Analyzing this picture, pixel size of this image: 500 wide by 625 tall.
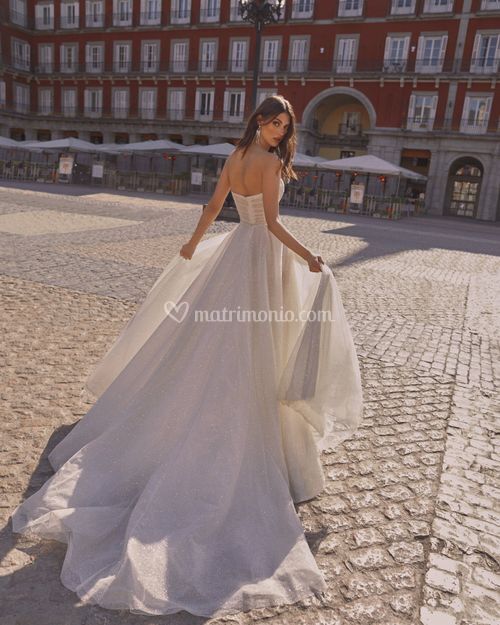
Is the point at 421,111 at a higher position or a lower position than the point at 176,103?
lower

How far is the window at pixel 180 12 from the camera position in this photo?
34031mm

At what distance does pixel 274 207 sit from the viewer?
2.58 metres

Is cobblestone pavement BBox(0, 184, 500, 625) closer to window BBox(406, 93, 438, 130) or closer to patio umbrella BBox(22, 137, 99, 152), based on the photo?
patio umbrella BBox(22, 137, 99, 152)

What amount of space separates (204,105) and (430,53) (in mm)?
14027

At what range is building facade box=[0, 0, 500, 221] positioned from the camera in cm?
2817

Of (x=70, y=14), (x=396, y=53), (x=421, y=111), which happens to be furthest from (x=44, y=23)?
(x=421, y=111)

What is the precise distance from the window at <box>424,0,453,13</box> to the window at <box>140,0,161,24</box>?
17.0m

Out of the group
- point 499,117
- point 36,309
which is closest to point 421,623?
point 36,309

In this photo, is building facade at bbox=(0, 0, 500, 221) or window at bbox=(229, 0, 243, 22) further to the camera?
window at bbox=(229, 0, 243, 22)

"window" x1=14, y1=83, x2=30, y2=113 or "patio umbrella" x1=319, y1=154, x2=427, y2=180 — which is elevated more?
"window" x1=14, y1=83, x2=30, y2=113

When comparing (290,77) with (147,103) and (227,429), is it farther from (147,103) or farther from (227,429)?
(227,429)

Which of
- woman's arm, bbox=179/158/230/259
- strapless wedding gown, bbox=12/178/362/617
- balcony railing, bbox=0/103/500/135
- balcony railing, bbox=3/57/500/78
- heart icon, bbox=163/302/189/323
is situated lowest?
strapless wedding gown, bbox=12/178/362/617

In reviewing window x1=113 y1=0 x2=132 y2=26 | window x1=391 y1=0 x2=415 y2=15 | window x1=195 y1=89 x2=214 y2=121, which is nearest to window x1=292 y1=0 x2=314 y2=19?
window x1=391 y1=0 x2=415 y2=15

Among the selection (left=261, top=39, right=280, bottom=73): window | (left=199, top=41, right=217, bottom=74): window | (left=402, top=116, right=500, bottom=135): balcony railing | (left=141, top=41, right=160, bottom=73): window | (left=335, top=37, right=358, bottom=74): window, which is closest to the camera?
(left=402, top=116, right=500, bottom=135): balcony railing
